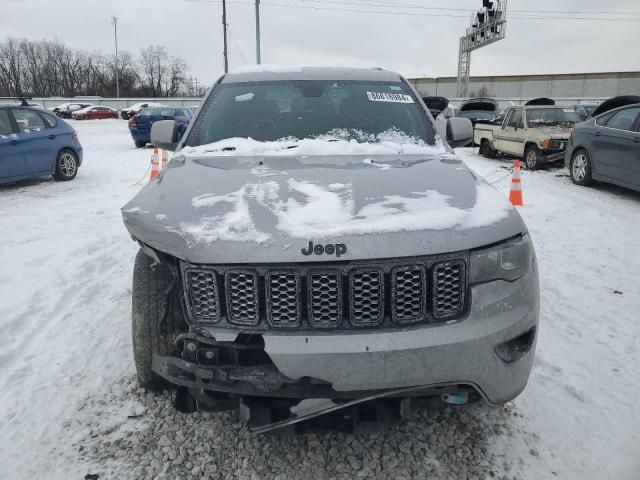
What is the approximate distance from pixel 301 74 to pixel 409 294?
98.8 inches

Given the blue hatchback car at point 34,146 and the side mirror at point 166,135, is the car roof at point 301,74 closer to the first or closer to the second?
the side mirror at point 166,135

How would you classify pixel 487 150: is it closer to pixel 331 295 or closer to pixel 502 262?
pixel 502 262

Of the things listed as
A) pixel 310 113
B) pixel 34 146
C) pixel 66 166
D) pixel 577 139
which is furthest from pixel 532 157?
pixel 34 146

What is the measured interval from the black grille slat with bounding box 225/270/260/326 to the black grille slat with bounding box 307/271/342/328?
218mm

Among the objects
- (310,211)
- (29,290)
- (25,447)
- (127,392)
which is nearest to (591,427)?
(310,211)

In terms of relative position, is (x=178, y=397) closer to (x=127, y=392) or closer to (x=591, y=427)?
(x=127, y=392)

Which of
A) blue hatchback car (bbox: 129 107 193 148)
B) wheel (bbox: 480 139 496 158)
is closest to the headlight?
wheel (bbox: 480 139 496 158)

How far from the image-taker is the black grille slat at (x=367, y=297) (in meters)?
1.96

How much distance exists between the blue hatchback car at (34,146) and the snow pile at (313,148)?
741 centimetres

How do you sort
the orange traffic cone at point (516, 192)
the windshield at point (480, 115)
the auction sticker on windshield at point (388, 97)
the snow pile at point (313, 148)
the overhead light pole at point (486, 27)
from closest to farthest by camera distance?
the snow pile at point (313, 148), the auction sticker on windshield at point (388, 97), the orange traffic cone at point (516, 192), the windshield at point (480, 115), the overhead light pole at point (486, 27)

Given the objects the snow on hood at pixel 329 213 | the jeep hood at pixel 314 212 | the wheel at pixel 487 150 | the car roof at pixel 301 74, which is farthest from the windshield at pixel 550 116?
the snow on hood at pixel 329 213

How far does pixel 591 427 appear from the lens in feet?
8.49

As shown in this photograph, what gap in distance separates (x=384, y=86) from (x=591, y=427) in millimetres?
2647

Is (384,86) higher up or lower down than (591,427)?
higher up
